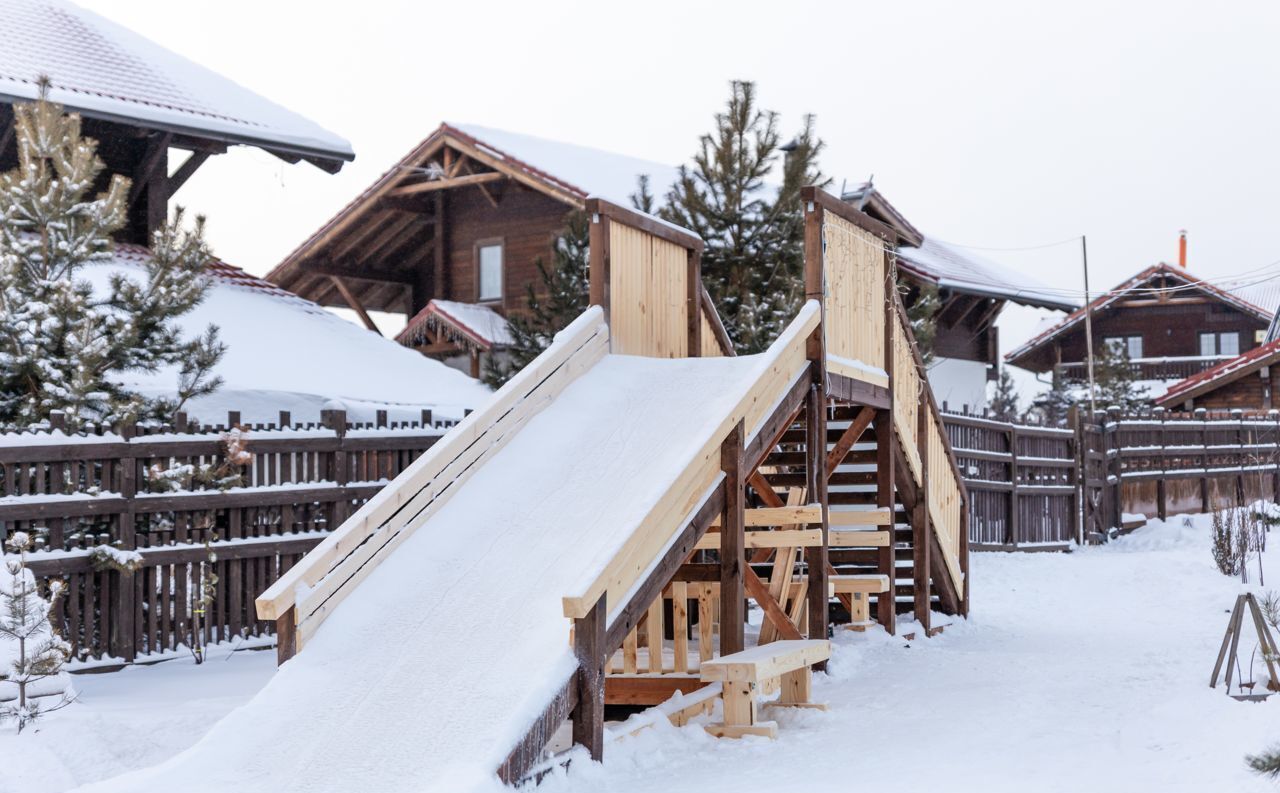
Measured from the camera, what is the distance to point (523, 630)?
667 centimetres

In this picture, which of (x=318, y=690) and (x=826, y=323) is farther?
(x=826, y=323)

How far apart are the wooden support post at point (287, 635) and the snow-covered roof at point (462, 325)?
1639 cm

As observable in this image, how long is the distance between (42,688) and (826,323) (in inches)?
213

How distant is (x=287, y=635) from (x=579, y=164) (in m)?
19.4

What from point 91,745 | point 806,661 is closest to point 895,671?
point 806,661

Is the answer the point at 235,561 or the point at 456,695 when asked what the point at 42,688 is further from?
the point at 456,695

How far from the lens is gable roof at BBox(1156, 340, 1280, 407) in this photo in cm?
3056

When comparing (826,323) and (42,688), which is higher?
(826,323)

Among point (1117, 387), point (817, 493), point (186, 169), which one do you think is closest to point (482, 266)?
point (186, 169)

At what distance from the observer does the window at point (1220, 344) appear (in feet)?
140

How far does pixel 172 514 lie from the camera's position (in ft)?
31.8

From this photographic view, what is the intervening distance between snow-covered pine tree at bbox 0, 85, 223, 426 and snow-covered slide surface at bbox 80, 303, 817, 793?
310 centimetres

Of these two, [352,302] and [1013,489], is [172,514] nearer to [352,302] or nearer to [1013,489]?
[1013,489]

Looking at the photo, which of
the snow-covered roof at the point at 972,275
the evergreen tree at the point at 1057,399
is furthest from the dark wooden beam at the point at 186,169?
the evergreen tree at the point at 1057,399
